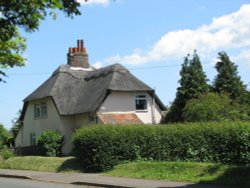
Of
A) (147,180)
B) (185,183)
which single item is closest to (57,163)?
(147,180)

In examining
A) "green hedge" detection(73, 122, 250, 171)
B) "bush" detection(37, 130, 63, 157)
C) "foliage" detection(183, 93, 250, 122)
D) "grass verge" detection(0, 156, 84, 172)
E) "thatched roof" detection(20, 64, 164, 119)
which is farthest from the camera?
"thatched roof" detection(20, 64, 164, 119)

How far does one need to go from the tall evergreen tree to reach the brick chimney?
11893 mm

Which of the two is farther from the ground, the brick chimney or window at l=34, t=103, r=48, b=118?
the brick chimney

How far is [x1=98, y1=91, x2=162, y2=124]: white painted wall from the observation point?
3937 cm

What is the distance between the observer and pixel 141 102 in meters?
41.6

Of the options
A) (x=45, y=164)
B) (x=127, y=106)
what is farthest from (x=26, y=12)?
(x=127, y=106)

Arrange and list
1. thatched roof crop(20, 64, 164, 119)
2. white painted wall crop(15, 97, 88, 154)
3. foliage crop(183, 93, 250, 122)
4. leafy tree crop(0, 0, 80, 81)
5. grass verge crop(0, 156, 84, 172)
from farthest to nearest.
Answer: white painted wall crop(15, 97, 88, 154) < thatched roof crop(20, 64, 164, 119) < foliage crop(183, 93, 250, 122) < grass verge crop(0, 156, 84, 172) < leafy tree crop(0, 0, 80, 81)

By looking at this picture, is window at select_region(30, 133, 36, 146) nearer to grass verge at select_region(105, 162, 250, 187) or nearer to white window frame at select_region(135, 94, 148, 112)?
white window frame at select_region(135, 94, 148, 112)

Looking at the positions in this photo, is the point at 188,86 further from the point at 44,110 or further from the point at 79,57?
the point at 44,110

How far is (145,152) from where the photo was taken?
2486cm

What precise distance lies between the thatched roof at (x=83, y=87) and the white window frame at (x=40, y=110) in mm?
952

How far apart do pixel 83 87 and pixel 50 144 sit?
6.94m

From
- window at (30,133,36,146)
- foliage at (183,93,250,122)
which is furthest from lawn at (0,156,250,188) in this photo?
window at (30,133,36,146)

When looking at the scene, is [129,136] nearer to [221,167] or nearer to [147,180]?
[147,180]
